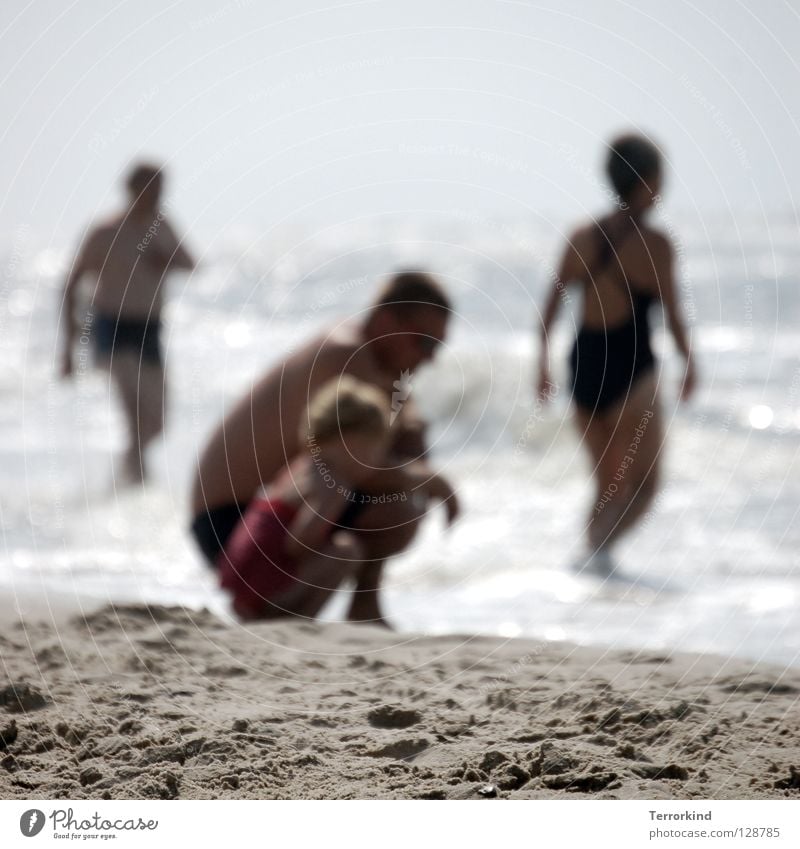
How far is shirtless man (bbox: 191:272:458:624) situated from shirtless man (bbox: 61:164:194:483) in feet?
1.35

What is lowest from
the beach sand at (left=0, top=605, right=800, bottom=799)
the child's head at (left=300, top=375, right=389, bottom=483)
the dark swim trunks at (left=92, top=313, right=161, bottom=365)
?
the beach sand at (left=0, top=605, right=800, bottom=799)

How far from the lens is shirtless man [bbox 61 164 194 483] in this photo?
2271 millimetres

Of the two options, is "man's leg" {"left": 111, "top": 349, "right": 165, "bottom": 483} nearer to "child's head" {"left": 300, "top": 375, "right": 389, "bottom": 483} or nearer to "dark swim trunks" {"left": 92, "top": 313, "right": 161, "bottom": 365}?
"dark swim trunks" {"left": 92, "top": 313, "right": 161, "bottom": 365}

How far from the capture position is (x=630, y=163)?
2451 millimetres

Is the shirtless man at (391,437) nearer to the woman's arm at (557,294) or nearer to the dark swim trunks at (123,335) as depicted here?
the woman's arm at (557,294)

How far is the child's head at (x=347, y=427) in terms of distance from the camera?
2.28 meters

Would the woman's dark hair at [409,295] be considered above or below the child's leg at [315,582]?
above

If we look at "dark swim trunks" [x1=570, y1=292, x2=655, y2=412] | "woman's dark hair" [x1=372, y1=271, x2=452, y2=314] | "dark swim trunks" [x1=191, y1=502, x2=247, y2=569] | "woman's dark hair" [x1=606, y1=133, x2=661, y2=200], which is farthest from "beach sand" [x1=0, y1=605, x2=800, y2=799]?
"woman's dark hair" [x1=606, y1=133, x2=661, y2=200]

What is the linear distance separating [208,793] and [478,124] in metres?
1.36

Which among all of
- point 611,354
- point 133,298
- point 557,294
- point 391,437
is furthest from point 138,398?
point 611,354

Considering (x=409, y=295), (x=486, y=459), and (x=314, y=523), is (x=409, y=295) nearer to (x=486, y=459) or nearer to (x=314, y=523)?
(x=314, y=523)

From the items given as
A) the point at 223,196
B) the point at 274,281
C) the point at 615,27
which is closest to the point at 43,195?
the point at 223,196

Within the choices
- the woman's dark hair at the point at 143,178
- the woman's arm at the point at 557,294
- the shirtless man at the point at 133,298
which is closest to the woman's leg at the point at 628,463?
the woman's arm at the point at 557,294

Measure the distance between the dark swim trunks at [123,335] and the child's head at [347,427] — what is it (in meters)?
0.74
